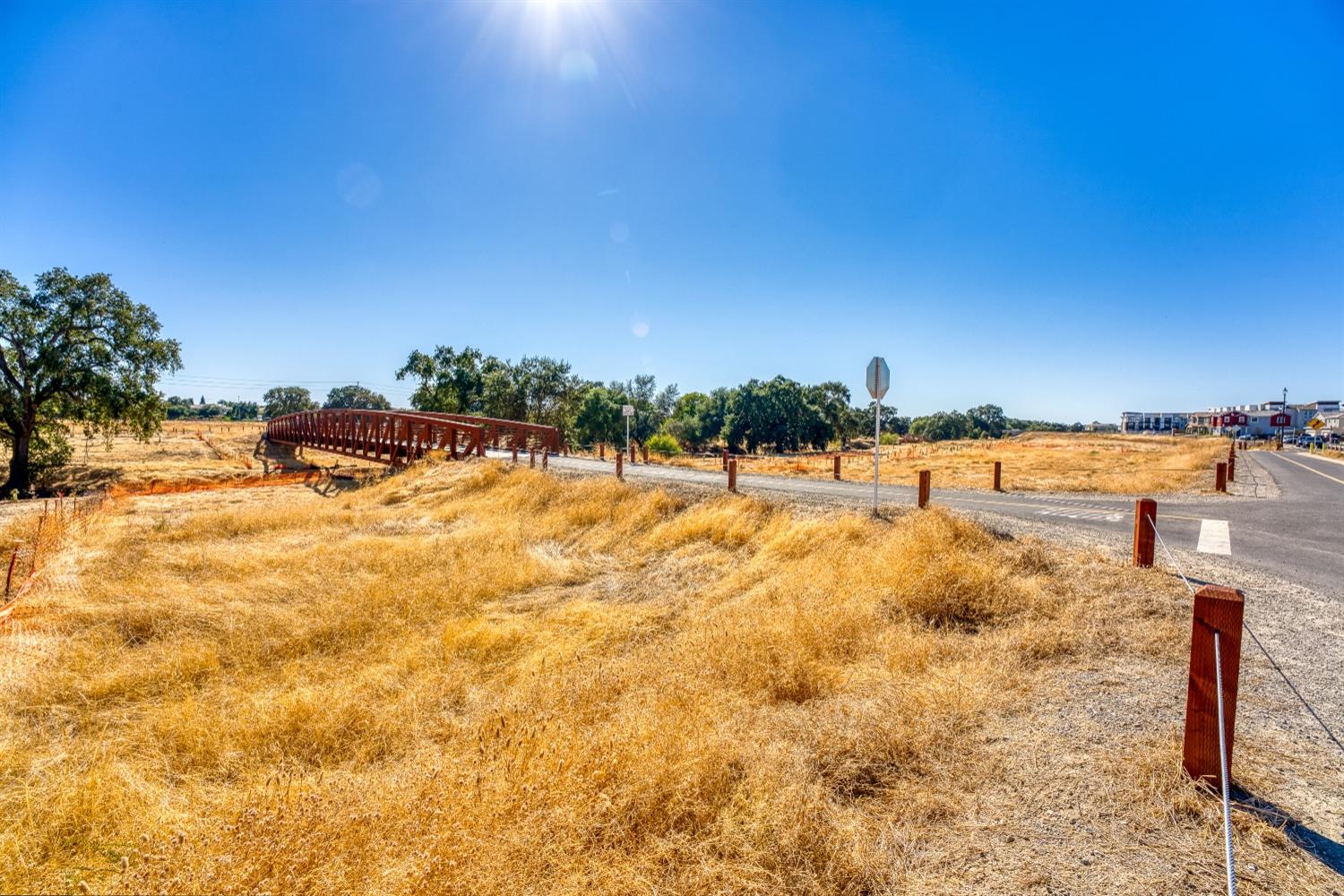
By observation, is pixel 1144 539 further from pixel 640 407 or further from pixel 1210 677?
pixel 640 407

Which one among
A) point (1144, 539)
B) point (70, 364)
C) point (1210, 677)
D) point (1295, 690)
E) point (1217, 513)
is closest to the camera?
point (1210, 677)

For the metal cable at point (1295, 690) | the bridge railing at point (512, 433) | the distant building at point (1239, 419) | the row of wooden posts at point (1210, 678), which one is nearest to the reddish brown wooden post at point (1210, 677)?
the row of wooden posts at point (1210, 678)

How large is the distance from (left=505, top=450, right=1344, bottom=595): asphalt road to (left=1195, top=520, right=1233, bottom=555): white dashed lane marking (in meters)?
0.01

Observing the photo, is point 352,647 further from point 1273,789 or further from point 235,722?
point 1273,789

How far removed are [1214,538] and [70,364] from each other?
3824 cm

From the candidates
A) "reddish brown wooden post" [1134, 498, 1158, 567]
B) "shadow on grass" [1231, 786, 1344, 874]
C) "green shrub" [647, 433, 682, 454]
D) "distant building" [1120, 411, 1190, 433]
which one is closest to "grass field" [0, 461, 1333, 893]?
"shadow on grass" [1231, 786, 1344, 874]

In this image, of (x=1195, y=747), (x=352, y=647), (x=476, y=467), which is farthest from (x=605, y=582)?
(x=476, y=467)

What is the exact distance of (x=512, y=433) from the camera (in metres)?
26.2

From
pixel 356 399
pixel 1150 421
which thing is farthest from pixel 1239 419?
pixel 356 399

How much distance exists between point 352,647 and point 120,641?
2.44 metres

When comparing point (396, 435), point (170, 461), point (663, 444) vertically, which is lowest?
point (170, 461)

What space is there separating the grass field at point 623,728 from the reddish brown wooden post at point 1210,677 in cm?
16

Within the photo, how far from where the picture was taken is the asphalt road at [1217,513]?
7685 millimetres

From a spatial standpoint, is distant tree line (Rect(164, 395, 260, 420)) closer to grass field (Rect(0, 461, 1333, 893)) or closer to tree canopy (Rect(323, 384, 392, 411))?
tree canopy (Rect(323, 384, 392, 411))
